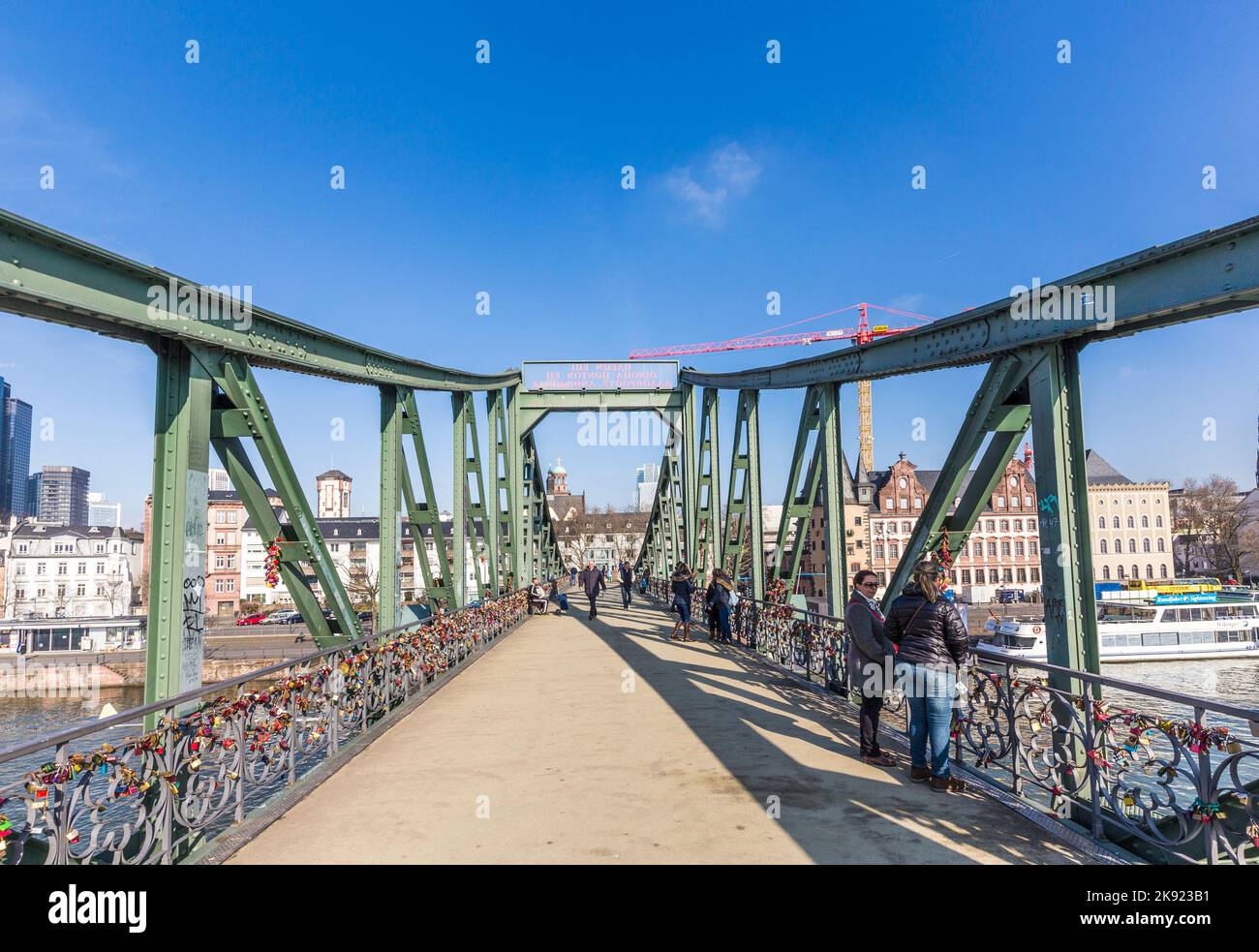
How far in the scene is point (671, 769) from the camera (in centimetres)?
561

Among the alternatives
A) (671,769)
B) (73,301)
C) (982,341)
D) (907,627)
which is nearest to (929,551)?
(907,627)

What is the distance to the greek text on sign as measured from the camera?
22391 mm

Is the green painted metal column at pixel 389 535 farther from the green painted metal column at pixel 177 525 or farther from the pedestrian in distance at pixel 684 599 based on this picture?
the pedestrian in distance at pixel 684 599

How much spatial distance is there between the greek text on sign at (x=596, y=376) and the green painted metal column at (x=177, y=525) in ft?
56.5

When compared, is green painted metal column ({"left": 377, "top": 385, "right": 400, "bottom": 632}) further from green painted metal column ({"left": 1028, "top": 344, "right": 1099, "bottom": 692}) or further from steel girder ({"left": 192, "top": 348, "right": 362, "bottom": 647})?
green painted metal column ({"left": 1028, "top": 344, "right": 1099, "bottom": 692})

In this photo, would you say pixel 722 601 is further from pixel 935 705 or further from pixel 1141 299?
pixel 1141 299

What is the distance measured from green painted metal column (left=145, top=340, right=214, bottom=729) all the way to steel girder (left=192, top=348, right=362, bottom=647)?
234 mm

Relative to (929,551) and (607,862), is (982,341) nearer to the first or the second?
(929,551)

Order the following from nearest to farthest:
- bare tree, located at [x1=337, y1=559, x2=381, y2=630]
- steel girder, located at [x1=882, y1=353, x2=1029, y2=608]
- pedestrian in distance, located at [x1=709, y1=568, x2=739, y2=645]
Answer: steel girder, located at [x1=882, y1=353, x2=1029, y2=608] → pedestrian in distance, located at [x1=709, y1=568, x2=739, y2=645] → bare tree, located at [x1=337, y1=559, x2=381, y2=630]

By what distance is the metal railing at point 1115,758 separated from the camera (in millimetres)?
3500

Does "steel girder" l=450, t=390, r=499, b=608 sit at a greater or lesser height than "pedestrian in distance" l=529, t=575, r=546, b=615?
greater

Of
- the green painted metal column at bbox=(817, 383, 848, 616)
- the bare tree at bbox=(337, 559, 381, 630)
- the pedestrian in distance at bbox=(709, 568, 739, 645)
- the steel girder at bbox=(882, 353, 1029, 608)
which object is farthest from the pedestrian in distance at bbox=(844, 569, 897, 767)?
the bare tree at bbox=(337, 559, 381, 630)

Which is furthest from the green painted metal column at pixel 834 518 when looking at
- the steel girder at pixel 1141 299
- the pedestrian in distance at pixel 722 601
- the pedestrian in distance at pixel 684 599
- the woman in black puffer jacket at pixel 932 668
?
the pedestrian in distance at pixel 684 599
